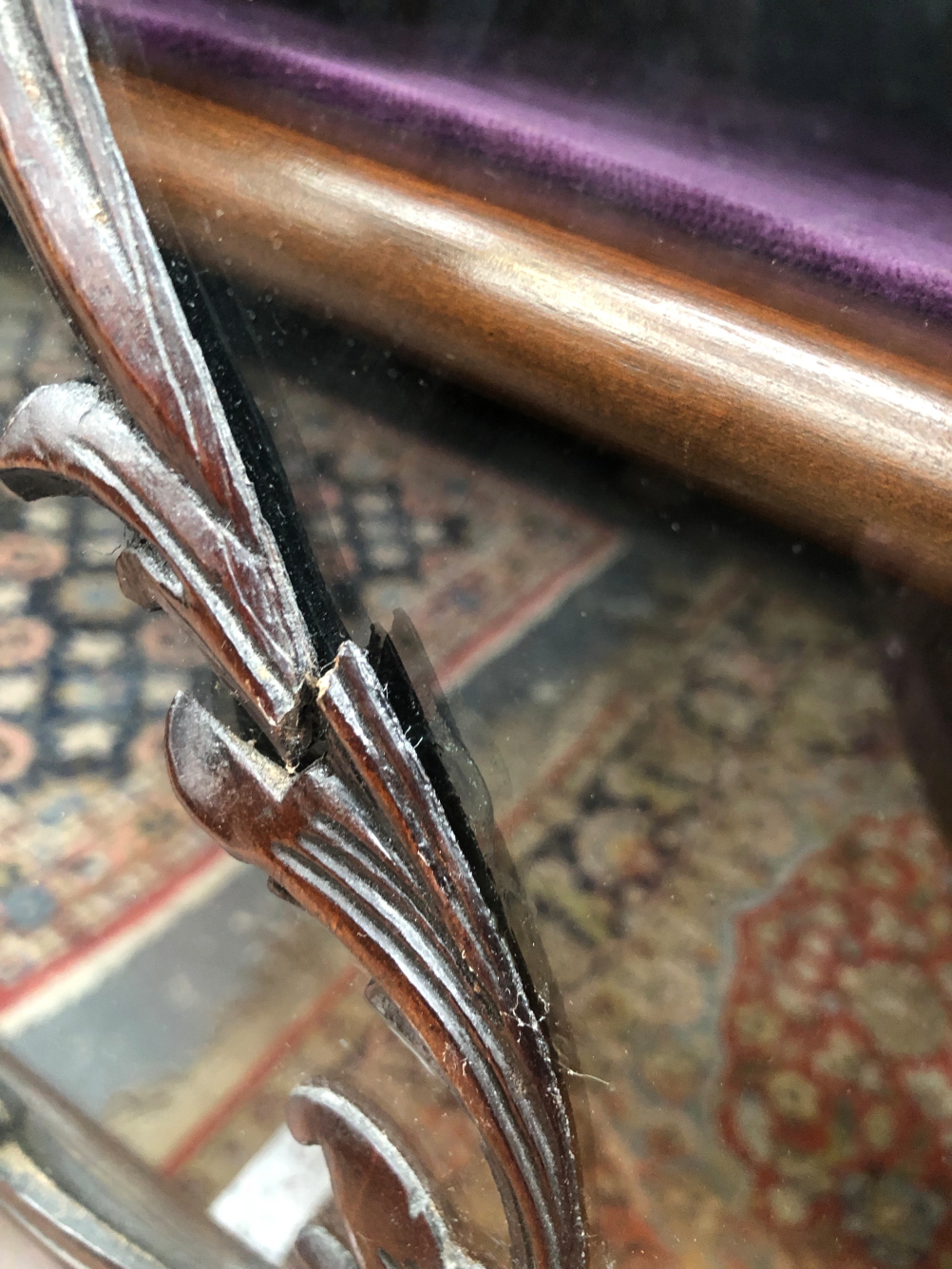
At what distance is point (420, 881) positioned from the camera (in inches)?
10.6

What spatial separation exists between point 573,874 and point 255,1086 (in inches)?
8.2

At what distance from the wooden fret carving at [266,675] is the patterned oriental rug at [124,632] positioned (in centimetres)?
3

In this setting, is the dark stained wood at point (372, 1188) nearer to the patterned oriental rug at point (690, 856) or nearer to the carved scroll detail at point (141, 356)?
the patterned oriental rug at point (690, 856)

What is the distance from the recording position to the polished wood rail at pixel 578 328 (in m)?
0.19

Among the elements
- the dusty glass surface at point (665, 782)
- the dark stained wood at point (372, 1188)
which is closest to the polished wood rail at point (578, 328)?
the dusty glass surface at point (665, 782)

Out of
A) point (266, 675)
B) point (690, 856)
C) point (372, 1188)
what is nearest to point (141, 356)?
point (266, 675)

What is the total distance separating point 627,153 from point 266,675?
167 mm

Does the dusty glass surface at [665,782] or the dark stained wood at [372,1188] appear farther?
the dark stained wood at [372,1188]

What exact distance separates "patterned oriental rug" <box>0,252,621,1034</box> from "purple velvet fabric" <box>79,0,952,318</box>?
0.08 meters

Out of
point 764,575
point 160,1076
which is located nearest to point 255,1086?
point 160,1076

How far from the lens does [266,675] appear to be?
27 centimetres

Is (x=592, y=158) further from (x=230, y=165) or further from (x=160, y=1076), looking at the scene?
(x=160, y=1076)

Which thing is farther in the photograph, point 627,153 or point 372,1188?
point 372,1188

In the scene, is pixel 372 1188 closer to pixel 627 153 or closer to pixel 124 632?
pixel 124 632
